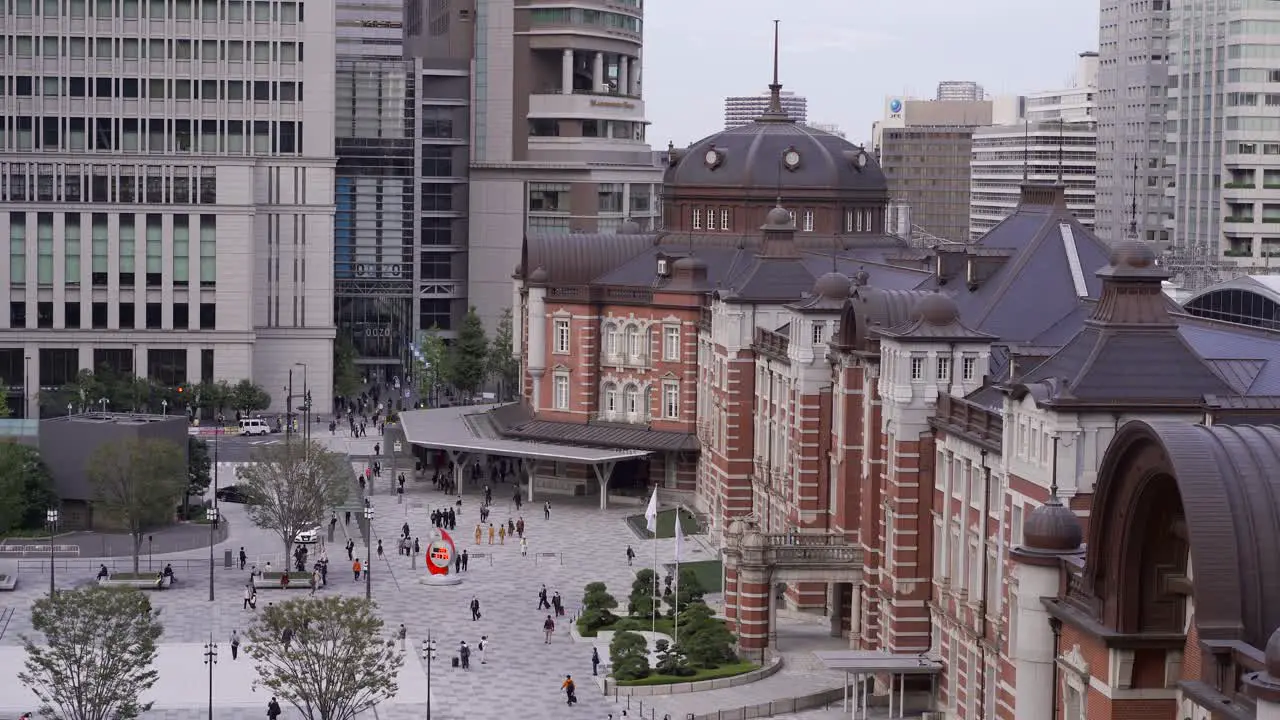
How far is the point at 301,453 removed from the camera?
10031 centimetres

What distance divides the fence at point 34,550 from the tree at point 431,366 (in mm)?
55415

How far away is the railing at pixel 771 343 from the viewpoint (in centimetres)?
9406

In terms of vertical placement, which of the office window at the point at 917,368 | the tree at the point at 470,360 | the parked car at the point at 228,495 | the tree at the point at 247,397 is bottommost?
the parked car at the point at 228,495

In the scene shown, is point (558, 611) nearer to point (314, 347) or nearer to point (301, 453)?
point (301, 453)

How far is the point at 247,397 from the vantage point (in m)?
143

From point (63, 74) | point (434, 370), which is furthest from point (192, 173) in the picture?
point (434, 370)

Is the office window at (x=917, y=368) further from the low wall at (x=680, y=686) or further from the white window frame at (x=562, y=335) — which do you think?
the white window frame at (x=562, y=335)

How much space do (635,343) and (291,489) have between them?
2806 centimetres

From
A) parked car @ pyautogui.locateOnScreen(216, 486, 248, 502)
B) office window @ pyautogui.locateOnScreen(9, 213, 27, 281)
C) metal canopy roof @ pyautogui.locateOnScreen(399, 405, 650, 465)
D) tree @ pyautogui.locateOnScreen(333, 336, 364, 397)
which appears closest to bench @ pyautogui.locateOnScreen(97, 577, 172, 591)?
parked car @ pyautogui.locateOnScreen(216, 486, 248, 502)

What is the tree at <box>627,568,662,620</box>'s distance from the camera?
84.6 meters

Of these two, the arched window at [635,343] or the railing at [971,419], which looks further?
the arched window at [635,343]

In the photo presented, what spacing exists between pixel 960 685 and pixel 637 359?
176ft

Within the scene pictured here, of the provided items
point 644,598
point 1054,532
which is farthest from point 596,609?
point 1054,532

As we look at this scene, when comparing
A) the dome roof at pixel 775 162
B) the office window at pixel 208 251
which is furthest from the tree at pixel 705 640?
the office window at pixel 208 251
